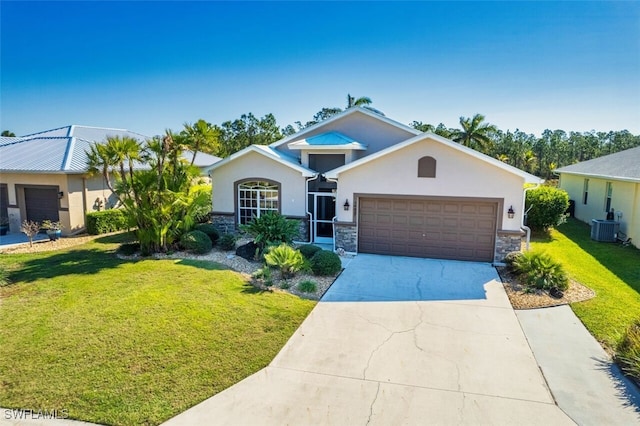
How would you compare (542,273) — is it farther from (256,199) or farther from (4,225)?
(4,225)

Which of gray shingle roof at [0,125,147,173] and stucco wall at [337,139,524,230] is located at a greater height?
gray shingle roof at [0,125,147,173]

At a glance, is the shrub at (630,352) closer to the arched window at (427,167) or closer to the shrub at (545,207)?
the arched window at (427,167)

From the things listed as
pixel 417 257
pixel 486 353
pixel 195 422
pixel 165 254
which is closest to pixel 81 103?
pixel 165 254

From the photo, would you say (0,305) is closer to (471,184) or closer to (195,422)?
(195,422)

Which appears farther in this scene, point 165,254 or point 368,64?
point 368,64

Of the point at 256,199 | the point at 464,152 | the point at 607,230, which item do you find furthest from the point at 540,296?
the point at 256,199

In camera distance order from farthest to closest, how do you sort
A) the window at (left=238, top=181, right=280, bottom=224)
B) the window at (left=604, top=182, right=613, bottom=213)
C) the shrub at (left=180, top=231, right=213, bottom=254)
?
the window at (left=604, top=182, right=613, bottom=213) → the window at (left=238, top=181, right=280, bottom=224) → the shrub at (left=180, top=231, right=213, bottom=254)

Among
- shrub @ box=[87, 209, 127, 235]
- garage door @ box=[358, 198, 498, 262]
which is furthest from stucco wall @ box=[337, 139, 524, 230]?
shrub @ box=[87, 209, 127, 235]

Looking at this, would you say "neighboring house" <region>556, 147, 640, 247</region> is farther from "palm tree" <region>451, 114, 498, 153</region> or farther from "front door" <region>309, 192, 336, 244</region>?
"front door" <region>309, 192, 336, 244</region>
